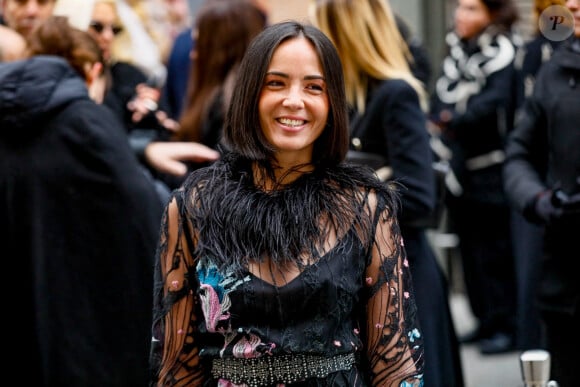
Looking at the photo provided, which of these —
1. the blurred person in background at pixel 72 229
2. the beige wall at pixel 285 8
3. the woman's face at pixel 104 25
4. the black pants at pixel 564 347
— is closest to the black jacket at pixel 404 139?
the black pants at pixel 564 347

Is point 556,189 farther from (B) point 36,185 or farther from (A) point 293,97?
(B) point 36,185

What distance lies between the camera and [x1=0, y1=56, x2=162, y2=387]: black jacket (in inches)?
164

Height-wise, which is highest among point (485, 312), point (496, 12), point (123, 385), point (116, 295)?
point (496, 12)

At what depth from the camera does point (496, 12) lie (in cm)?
716

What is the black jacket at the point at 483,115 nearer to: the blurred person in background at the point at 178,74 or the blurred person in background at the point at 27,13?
the blurred person in background at the point at 178,74

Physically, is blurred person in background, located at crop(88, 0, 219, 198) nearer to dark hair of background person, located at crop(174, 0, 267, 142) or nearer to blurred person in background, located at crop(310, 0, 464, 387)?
dark hair of background person, located at crop(174, 0, 267, 142)

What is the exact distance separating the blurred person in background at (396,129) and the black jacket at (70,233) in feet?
2.98

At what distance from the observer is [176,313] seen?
291 cm

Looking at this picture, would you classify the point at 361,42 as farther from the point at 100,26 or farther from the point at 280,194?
the point at 280,194

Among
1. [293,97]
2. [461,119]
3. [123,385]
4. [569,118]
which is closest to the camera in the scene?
[293,97]

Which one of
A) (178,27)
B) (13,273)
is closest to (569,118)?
(13,273)

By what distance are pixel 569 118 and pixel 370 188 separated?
1.35 metres

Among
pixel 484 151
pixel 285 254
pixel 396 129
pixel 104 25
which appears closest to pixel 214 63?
pixel 104 25

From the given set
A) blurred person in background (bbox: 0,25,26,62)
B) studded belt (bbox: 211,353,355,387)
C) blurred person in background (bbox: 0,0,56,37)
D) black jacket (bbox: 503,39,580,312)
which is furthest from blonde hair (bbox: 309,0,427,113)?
studded belt (bbox: 211,353,355,387)
